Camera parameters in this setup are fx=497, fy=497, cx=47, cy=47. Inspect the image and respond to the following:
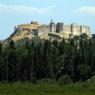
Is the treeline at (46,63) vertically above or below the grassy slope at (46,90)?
above

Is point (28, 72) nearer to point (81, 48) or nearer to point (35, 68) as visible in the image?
point (35, 68)

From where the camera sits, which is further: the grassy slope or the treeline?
the treeline

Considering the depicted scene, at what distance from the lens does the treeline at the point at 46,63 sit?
106625mm

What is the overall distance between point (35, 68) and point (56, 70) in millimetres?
6289

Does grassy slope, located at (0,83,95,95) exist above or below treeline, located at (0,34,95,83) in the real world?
below

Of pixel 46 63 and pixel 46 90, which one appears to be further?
pixel 46 63

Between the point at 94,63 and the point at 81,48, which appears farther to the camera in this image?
the point at 81,48

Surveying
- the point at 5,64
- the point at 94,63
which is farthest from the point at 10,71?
the point at 94,63

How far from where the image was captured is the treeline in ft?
350

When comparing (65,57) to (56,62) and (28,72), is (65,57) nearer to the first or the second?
(56,62)

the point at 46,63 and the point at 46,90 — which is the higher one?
the point at 46,63

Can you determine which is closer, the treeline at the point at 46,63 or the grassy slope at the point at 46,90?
the grassy slope at the point at 46,90

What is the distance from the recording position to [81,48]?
396 ft

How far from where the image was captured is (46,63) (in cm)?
11412
